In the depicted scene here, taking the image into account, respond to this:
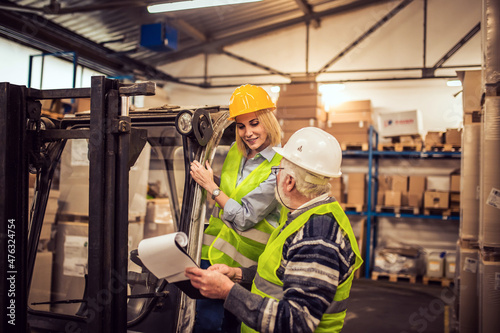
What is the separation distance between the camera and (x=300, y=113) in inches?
358

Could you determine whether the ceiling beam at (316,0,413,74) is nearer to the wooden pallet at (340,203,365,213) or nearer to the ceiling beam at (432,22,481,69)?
the ceiling beam at (432,22,481,69)

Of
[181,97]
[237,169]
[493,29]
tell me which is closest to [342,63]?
[181,97]

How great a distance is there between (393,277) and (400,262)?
325 millimetres

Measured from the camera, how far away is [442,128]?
9.80 meters

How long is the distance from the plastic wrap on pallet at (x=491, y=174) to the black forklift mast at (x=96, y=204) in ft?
9.24

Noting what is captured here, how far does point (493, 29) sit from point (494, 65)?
327 mm

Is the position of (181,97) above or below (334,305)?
above

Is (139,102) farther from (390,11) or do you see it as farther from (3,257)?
(3,257)

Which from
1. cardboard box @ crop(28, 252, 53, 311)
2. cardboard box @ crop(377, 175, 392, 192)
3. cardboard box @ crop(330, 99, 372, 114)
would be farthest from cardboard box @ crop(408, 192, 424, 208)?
cardboard box @ crop(28, 252, 53, 311)

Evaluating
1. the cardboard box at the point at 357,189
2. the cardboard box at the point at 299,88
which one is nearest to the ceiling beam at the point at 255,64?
the cardboard box at the point at 299,88

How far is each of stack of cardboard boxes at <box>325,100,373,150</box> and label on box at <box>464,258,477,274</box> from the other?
481 centimetres

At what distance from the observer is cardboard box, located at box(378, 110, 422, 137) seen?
336 inches

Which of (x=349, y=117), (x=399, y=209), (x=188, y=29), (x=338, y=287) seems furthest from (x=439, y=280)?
(x=188, y=29)

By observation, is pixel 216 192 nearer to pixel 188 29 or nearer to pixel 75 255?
pixel 75 255
